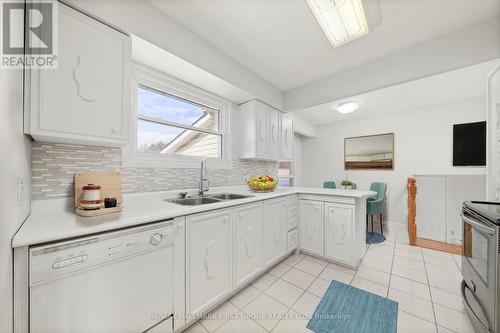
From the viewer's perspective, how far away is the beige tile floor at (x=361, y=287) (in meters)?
1.40

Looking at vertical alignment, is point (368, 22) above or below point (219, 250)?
above

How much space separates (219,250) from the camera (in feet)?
5.00

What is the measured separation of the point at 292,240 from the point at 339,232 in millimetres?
599

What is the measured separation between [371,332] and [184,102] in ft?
8.86

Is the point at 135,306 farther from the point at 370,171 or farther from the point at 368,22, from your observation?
the point at 370,171

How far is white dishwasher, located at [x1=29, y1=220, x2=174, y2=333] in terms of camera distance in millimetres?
813

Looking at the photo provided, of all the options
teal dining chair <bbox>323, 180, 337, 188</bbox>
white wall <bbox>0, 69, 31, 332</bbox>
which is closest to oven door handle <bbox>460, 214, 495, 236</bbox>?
white wall <bbox>0, 69, 31, 332</bbox>

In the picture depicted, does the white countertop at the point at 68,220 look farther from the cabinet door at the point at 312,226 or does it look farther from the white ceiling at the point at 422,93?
the white ceiling at the point at 422,93

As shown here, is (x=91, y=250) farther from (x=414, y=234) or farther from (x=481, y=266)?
(x=414, y=234)

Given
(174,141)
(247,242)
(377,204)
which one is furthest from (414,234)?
(174,141)

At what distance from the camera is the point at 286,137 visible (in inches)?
126

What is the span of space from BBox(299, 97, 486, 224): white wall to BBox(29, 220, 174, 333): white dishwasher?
4.23 m

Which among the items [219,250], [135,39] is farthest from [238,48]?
[219,250]

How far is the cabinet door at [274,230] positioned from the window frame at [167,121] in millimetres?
861
